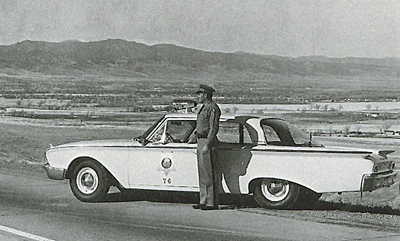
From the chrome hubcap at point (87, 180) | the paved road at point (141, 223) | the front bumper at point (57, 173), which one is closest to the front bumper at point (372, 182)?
the paved road at point (141, 223)

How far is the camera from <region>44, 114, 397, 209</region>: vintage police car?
8672mm

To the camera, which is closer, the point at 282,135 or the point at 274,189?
the point at 274,189

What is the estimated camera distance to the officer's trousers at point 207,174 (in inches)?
353

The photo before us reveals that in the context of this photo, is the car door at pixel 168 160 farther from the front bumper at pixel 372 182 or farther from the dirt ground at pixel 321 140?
the front bumper at pixel 372 182

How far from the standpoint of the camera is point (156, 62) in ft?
59.3

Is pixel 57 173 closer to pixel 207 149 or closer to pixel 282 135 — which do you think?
pixel 207 149

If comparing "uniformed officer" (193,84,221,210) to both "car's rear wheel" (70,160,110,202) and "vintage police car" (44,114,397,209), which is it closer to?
"vintage police car" (44,114,397,209)

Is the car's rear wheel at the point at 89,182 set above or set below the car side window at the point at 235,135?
below

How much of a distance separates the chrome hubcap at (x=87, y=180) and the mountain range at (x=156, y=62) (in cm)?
612

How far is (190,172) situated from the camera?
928 centimetres

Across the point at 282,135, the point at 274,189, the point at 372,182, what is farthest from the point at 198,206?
the point at 372,182

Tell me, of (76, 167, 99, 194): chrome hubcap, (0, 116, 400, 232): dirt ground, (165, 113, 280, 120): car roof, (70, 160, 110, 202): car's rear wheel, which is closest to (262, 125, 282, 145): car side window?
(165, 113, 280, 120): car roof

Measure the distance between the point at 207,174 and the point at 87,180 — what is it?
6.20 ft

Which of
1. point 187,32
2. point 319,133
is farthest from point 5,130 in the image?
point 319,133
